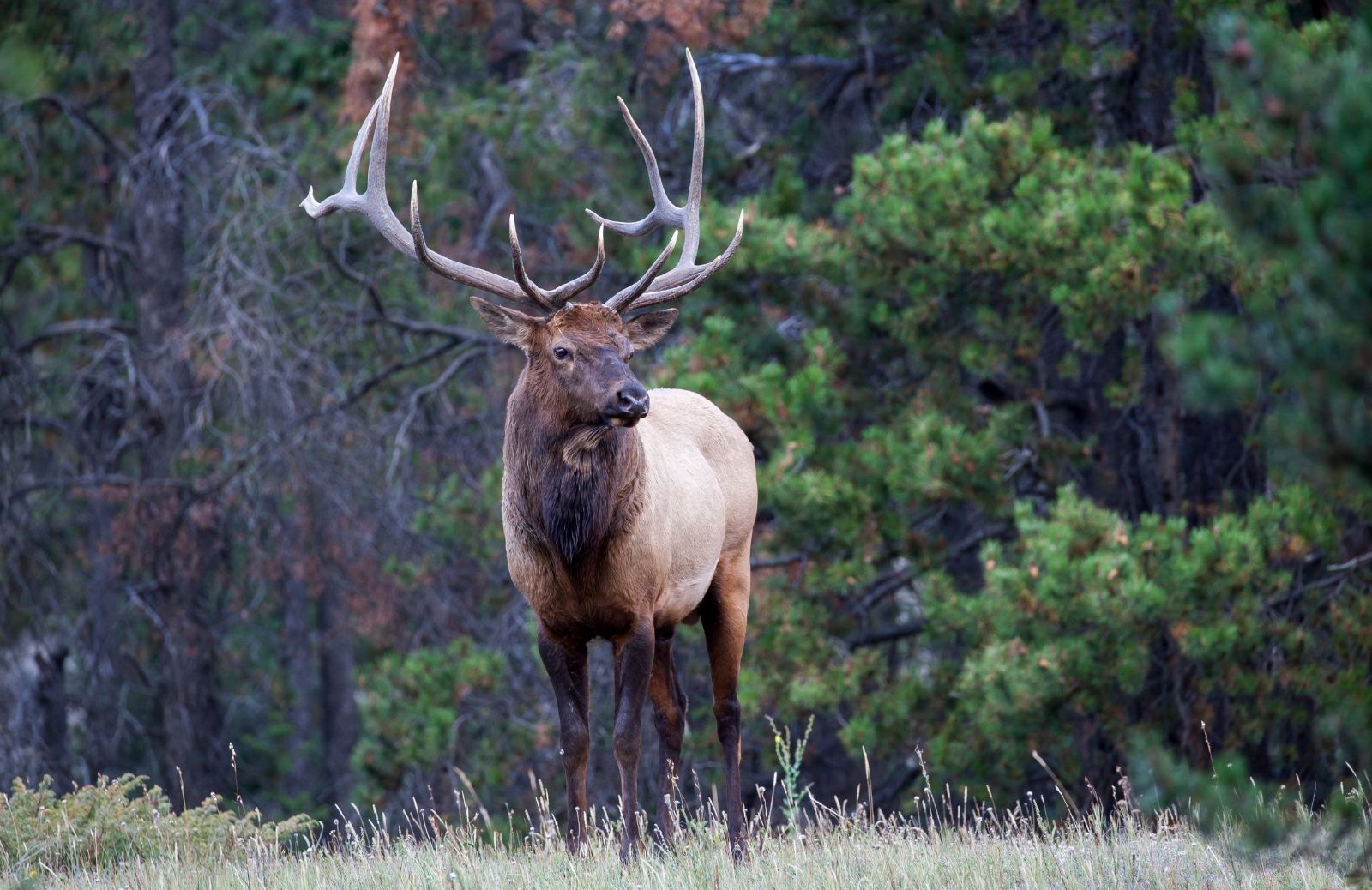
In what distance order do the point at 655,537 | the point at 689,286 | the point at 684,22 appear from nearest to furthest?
the point at 655,537 → the point at 689,286 → the point at 684,22

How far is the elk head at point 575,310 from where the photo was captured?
18.5 feet

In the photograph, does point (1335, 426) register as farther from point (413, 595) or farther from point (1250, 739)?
point (413, 595)

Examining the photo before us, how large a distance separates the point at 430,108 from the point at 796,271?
4.75m

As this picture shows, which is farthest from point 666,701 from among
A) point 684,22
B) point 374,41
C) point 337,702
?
point 337,702

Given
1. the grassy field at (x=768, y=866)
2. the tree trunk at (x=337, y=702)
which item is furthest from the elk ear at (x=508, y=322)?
the tree trunk at (x=337, y=702)

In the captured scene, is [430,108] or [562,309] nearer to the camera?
[562,309]

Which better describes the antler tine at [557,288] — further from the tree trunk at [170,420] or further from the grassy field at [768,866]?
the tree trunk at [170,420]

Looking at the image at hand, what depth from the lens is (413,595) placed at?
48.0ft

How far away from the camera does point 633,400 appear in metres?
5.45

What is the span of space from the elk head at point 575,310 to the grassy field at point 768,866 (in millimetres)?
1587

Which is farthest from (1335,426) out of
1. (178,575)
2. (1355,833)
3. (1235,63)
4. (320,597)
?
(320,597)

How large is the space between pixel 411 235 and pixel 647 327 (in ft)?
3.36

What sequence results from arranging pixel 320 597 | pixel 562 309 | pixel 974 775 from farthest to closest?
1. pixel 320 597
2. pixel 974 775
3. pixel 562 309

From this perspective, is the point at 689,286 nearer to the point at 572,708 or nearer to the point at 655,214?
the point at 655,214
